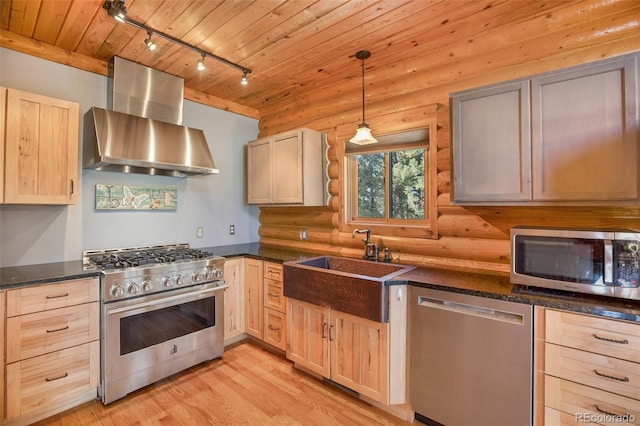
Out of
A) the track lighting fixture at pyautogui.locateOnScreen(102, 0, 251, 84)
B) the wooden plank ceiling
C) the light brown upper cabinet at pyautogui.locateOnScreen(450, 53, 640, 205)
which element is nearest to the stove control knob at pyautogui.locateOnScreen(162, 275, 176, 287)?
the track lighting fixture at pyautogui.locateOnScreen(102, 0, 251, 84)

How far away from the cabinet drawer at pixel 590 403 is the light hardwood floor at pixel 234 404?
98cm

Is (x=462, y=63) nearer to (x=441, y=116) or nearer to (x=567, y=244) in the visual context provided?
(x=441, y=116)

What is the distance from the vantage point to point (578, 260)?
1646 mm

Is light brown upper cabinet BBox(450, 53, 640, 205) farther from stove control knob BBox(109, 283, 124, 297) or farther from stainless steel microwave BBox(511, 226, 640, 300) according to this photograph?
A: stove control knob BBox(109, 283, 124, 297)

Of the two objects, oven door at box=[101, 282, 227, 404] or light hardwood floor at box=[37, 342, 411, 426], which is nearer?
light hardwood floor at box=[37, 342, 411, 426]

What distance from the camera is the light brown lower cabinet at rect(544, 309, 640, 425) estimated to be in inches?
56.0

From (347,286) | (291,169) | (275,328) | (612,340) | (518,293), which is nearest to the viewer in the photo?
(612,340)

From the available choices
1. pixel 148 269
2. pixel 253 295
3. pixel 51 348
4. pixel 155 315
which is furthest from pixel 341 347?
pixel 51 348

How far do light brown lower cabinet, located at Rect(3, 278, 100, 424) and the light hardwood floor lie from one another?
0.15 metres

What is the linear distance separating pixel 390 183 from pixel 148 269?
2267mm

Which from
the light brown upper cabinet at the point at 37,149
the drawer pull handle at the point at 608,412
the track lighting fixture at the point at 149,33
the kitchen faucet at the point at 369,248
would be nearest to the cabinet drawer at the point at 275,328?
the kitchen faucet at the point at 369,248

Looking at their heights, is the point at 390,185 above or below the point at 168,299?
above

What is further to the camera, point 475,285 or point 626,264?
point 475,285

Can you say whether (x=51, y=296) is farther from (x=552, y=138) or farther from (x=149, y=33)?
(x=552, y=138)
